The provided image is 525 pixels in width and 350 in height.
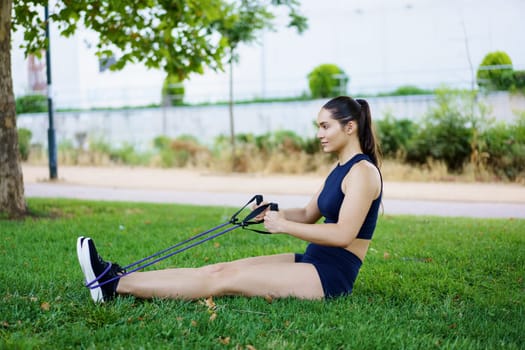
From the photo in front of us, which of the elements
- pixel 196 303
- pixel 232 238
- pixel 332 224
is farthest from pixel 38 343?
pixel 232 238

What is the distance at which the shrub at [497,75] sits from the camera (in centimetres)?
1513

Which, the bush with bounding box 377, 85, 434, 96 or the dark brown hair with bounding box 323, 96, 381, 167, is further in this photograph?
the bush with bounding box 377, 85, 434, 96

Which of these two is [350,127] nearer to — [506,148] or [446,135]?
[506,148]

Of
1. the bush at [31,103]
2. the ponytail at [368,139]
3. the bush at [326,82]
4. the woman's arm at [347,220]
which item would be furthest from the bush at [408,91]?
the woman's arm at [347,220]

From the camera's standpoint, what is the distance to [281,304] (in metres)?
3.80

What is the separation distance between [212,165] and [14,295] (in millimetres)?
12281

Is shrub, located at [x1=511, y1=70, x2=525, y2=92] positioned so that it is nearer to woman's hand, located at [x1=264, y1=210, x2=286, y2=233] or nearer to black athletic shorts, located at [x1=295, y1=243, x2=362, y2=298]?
black athletic shorts, located at [x1=295, y1=243, x2=362, y2=298]

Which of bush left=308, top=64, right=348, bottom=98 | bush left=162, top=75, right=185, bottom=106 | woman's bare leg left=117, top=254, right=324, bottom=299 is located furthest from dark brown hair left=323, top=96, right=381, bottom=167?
bush left=162, top=75, right=185, bottom=106

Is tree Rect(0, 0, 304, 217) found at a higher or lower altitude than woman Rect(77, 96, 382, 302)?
higher

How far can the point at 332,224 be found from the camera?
3.55 m

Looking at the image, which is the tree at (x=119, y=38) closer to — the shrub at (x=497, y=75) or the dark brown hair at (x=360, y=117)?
the dark brown hair at (x=360, y=117)

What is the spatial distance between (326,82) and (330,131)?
66.8 feet

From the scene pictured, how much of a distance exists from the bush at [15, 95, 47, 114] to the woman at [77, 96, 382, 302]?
2072 cm

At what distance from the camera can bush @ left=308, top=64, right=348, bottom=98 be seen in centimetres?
2370
